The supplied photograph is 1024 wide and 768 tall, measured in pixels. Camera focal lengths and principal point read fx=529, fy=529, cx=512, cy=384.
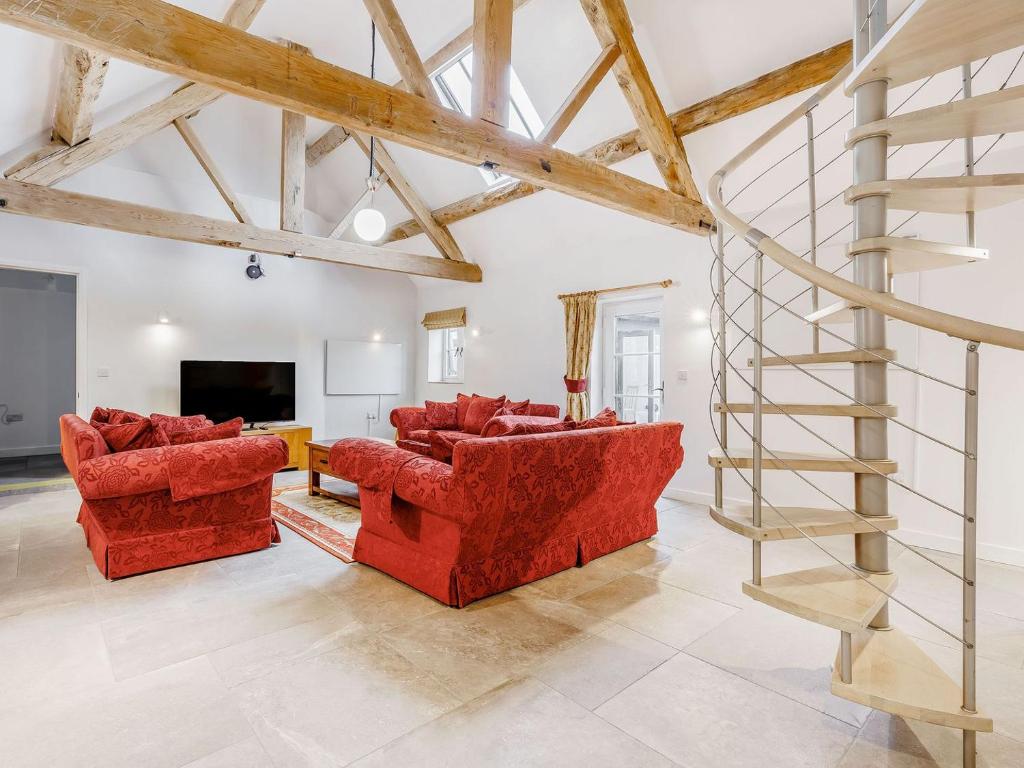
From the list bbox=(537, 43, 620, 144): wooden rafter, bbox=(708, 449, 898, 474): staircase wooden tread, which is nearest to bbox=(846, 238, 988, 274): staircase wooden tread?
bbox=(708, 449, 898, 474): staircase wooden tread

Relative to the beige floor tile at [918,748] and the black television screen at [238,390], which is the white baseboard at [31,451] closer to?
the black television screen at [238,390]

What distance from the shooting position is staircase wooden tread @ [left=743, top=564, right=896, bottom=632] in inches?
56.9

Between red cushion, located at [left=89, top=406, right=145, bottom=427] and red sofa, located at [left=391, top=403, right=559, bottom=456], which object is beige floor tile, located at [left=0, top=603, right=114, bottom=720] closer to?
red cushion, located at [left=89, top=406, right=145, bottom=427]

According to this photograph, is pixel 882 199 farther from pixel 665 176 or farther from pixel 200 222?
pixel 200 222

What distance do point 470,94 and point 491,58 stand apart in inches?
82.6

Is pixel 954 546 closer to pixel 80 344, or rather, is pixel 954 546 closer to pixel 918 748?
pixel 918 748

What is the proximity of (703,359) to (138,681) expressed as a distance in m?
4.47

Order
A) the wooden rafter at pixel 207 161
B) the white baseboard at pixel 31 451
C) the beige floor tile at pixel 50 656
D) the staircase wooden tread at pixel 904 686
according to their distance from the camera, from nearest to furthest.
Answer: the staircase wooden tread at pixel 904 686
the beige floor tile at pixel 50 656
the wooden rafter at pixel 207 161
the white baseboard at pixel 31 451

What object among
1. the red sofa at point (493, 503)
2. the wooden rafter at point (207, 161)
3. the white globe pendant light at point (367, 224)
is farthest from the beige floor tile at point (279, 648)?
the wooden rafter at point (207, 161)

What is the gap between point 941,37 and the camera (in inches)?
60.1

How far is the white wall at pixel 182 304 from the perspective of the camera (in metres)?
5.52

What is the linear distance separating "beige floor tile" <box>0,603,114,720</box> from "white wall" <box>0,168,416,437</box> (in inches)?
154

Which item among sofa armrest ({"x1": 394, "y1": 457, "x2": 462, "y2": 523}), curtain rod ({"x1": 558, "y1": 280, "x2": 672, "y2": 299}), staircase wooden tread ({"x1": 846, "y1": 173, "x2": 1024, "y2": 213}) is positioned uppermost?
curtain rod ({"x1": 558, "y1": 280, "x2": 672, "y2": 299})

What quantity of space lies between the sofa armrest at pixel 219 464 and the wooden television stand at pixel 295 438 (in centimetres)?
325
